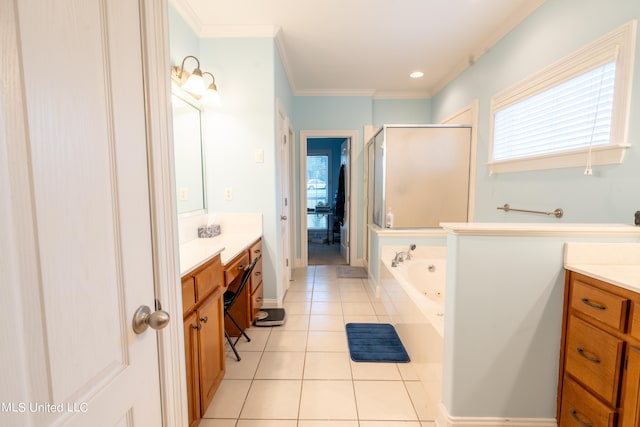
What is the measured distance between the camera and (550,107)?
197cm

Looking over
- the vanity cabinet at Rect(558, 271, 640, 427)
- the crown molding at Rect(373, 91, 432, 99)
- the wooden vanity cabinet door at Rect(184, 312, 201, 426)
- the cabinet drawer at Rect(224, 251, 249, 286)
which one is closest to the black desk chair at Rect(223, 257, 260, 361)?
the cabinet drawer at Rect(224, 251, 249, 286)

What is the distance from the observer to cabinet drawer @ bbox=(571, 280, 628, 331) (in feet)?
3.47

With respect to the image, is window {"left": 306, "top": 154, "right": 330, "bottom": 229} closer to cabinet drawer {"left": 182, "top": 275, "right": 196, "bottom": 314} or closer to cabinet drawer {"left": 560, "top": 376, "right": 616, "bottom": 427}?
cabinet drawer {"left": 182, "top": 275, "right": 196, "bottom": 314}

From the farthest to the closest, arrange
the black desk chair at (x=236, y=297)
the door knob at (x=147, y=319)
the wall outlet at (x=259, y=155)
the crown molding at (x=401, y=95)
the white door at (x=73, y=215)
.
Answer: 1. the crown molding at (x=401, y=95)
2. the wall outlet at (x=259, y=155)
3. the black desk chair at (x=236, y=297)
4. the door knob at (x=147, y=319)
5. the white door at (x=73, y=215)

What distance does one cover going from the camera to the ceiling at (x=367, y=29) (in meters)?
2.22

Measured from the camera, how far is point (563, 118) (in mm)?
1854

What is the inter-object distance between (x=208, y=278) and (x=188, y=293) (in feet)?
0.73

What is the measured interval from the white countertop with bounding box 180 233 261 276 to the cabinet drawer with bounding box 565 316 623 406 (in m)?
1.71

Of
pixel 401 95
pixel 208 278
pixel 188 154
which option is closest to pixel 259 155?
pixel 188 154

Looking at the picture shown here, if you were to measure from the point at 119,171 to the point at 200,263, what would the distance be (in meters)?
0.84

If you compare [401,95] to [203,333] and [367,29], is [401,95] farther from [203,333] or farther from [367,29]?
[203,333]

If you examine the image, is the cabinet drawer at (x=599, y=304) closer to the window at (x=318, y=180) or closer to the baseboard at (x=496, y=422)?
the baseboard at (x=496, y=422)

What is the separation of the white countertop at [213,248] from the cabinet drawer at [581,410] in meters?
1.76

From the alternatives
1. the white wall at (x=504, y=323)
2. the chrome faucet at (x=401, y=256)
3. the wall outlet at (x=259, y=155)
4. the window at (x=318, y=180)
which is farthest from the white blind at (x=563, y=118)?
the window at (x=318, y=180)
